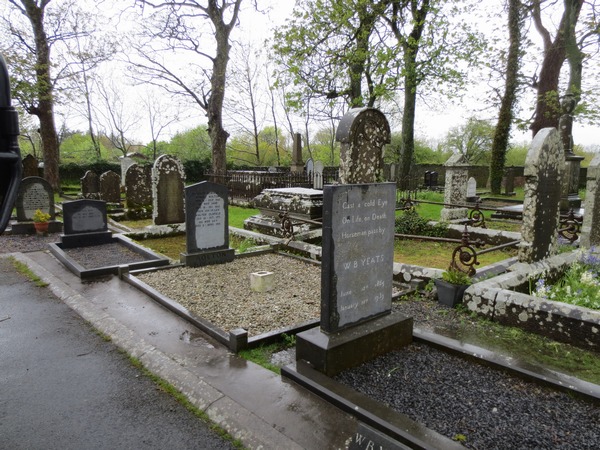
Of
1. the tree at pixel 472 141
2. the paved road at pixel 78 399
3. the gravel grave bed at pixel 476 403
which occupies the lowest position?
the paved road at pixel 78 399

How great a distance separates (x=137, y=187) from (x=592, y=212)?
12759 millimetres

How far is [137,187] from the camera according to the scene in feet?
44.1

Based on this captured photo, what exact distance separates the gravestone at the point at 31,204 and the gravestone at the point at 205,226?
5.90 metres

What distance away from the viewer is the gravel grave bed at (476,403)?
2.56 metres

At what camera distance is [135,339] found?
13.5 feet

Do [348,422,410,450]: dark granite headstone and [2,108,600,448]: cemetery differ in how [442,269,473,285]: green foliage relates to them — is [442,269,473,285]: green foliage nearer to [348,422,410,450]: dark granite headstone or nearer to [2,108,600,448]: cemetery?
[2,108,600,448]: cemetery

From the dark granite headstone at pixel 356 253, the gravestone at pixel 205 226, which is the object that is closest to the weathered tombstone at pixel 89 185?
the gravestone at pixel 205 226

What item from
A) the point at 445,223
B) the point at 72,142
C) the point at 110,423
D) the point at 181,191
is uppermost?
the point at 72,142

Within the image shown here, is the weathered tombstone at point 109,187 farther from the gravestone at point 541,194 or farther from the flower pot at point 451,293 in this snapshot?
the gravestone at point 541,194

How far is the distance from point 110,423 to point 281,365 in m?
1.47

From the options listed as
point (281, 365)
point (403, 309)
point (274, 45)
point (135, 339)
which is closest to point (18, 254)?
point (135, 339)

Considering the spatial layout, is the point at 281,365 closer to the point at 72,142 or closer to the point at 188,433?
the point at 188,433

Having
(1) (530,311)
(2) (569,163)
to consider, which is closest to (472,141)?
(2) (569,163)

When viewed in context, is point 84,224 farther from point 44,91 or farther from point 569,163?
point 569,163
